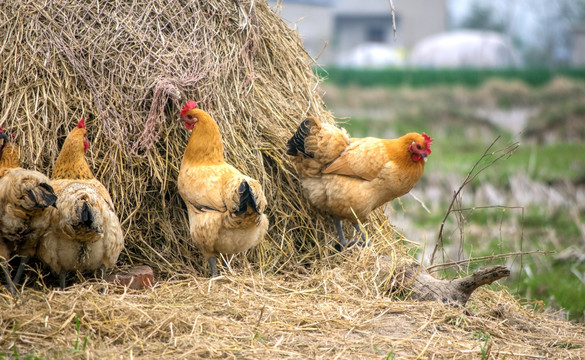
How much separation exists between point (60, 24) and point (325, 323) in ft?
9.94

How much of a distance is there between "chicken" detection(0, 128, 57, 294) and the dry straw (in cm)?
24

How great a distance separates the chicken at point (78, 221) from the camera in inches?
152

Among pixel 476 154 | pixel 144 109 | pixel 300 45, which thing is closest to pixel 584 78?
pixel 476 154

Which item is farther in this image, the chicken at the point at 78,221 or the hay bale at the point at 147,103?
the hay bale at the point at 147,103

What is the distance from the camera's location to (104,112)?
15.5 ft

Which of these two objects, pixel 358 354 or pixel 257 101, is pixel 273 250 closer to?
pixel 257 101

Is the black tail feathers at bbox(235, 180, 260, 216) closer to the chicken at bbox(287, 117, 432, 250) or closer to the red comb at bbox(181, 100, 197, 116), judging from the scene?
the red comb at bbox(181, 100, 197, 116)

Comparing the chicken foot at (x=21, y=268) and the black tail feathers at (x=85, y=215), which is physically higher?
the black tail feathers at (x=85, y=215)

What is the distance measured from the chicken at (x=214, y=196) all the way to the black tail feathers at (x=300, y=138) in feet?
2.04

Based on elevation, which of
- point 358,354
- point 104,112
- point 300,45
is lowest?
point 358,354

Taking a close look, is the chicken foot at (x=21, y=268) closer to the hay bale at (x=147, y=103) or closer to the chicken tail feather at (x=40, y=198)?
the chicken tail feather at (x=40, y=198)

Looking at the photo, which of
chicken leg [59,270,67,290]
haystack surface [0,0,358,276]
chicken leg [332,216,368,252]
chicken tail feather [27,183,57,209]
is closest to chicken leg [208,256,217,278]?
haystack surface [0,0,358,276]

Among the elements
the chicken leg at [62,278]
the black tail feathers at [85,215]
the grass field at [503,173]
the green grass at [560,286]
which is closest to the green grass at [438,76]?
the grass field at [503,173]

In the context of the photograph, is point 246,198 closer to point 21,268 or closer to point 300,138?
point 300,138
